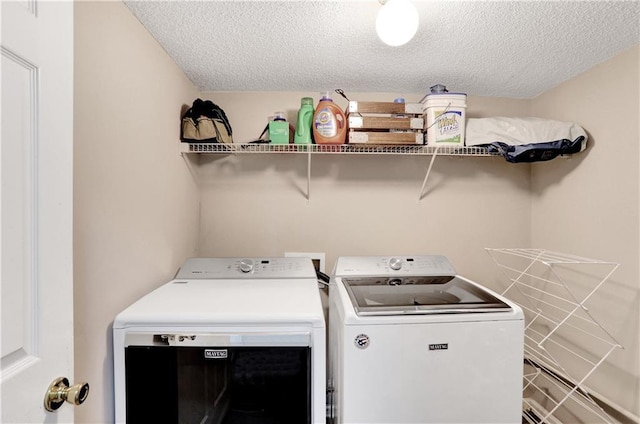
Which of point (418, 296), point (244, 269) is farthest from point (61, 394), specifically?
point (418, 296)

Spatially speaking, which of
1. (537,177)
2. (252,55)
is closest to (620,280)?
(537,177)

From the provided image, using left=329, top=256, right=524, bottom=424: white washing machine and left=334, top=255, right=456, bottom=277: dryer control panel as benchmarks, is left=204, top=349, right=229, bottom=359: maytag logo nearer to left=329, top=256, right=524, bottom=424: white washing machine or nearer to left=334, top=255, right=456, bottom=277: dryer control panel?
left=329, top=256, right=524, bottom=424: white washing machine

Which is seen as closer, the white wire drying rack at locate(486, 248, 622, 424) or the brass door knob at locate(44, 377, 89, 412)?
the brass door knob at locate(44, 377, 89, 412)

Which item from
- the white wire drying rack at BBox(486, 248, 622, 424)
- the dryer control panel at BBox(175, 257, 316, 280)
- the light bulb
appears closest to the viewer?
the light bulb

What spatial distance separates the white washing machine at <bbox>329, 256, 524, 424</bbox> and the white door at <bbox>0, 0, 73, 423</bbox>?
3.17ft

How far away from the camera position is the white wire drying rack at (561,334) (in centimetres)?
166

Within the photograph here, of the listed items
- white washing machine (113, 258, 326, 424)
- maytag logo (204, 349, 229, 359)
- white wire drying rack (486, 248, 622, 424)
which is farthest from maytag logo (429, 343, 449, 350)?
maytag logo (204, 349, 229, 359)

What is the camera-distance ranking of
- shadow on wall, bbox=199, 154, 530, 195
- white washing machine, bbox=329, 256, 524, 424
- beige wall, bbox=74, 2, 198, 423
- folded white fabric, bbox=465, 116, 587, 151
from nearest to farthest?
beige wall, bbox=74, 2, 198, 423
white washing machine, bbox=329, 256, 524, 424
folded white fabric, bbox=465, 116, 587, 151
shadow on wall, bbox=199, 154, 530, 195

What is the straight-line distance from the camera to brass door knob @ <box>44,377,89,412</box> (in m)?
0.73

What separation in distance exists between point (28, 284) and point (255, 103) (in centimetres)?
176

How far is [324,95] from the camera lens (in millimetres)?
1849

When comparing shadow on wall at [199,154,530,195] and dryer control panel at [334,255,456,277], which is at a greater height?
shadow on wall at [199,154,530,195]

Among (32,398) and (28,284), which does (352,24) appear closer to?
(28,284)

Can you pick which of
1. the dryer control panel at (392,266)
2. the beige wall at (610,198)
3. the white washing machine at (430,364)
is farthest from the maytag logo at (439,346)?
the beige wall at (610,198)
